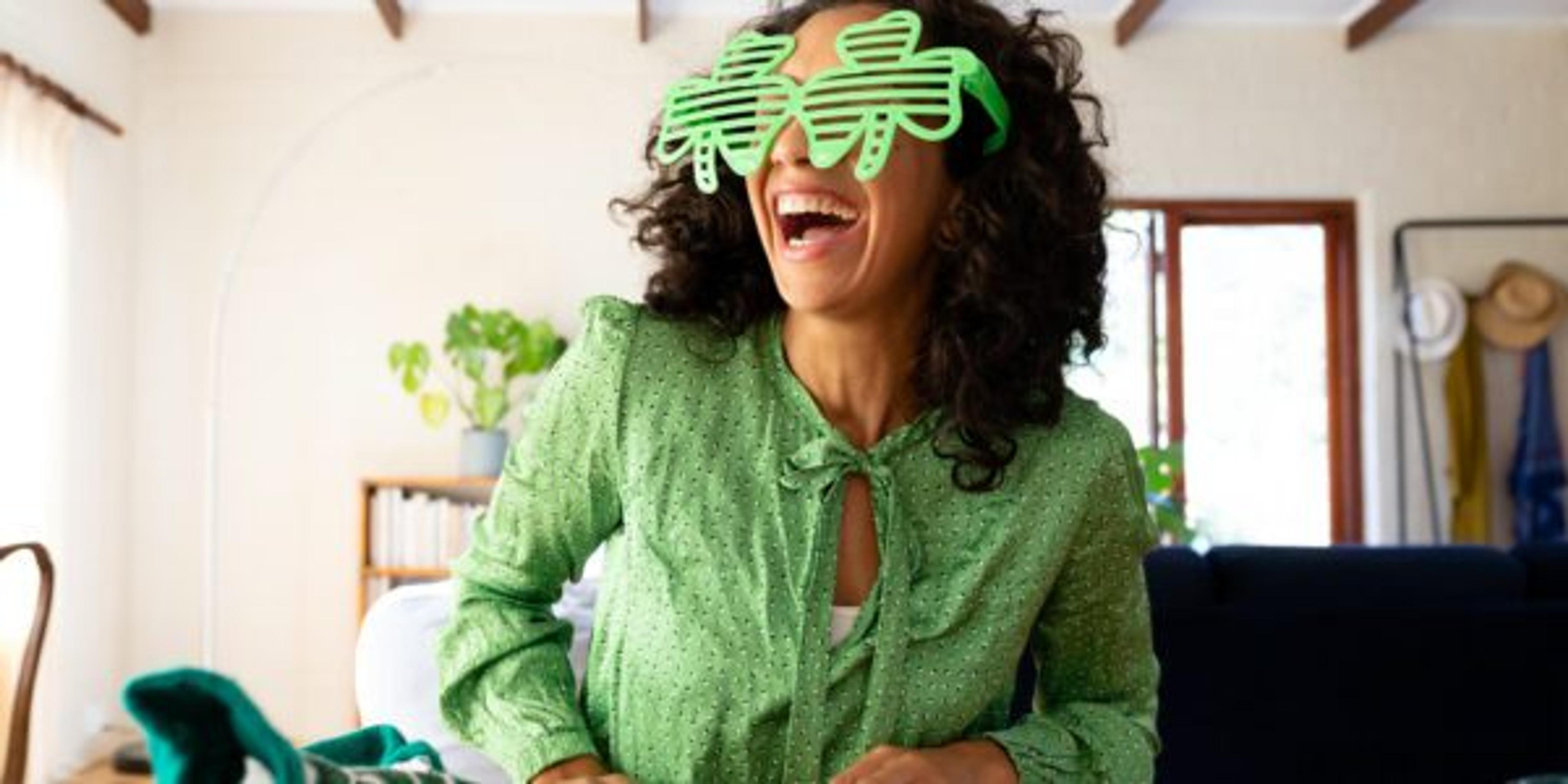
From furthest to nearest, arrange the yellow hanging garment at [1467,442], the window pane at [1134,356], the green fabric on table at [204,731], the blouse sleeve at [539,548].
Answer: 1. the window pane at [1134,356]
2. the yellow hanging garment at [1467,442]
3. the blouse sleeve at [539,548]
4. the green fabric on table at [204,731]

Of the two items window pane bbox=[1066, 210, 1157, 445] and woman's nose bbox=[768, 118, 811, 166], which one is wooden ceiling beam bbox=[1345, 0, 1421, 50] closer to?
window pane bbox=[1066, 210, 1157, 445]

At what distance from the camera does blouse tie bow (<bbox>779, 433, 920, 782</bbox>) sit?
1.00 m

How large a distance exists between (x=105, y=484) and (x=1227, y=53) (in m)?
4.76

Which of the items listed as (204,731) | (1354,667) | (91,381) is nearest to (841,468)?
(204,731)

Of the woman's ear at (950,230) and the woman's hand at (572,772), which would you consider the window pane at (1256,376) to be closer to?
the woman's ear at (950,230)

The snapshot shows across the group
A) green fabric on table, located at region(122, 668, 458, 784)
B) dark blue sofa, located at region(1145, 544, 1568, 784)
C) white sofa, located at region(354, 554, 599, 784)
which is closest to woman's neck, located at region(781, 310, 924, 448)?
green fabric on table, located at region(122, 668, 458, 784)

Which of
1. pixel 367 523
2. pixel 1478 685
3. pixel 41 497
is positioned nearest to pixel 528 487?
pixel 1478 685

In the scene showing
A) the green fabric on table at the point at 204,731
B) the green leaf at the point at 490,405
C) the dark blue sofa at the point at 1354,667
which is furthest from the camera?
the green leaf at the point at 490,405

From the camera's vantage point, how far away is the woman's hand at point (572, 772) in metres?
1.02

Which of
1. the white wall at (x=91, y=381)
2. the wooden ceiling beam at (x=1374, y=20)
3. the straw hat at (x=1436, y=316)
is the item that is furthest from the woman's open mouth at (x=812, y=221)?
the straw hat at (x=1436, y=316)

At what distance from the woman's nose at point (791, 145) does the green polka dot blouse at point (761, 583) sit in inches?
5.5

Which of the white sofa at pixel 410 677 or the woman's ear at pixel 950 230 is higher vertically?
the woman's ear at pixel 950 230

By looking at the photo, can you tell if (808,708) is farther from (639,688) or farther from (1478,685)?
(1478,685)

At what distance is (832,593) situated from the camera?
103 centimetres
